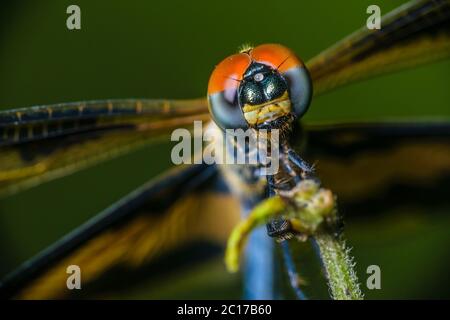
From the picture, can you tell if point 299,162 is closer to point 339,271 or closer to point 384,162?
point 339,271

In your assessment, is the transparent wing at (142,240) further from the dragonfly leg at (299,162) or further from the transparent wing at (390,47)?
the dragonfly leg at (299,162)

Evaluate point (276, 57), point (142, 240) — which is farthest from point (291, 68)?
point (142, 240)

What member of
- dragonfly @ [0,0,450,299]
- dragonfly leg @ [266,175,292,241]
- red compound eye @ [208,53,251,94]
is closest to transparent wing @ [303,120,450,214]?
dragonfly @ [0,0,450,299]

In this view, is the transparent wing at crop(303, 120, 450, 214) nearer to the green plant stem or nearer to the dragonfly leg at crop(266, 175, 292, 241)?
the dragonfly leg at crop(266, 175, 292, 241)

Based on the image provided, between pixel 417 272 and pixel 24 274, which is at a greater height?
pixel 417 272
